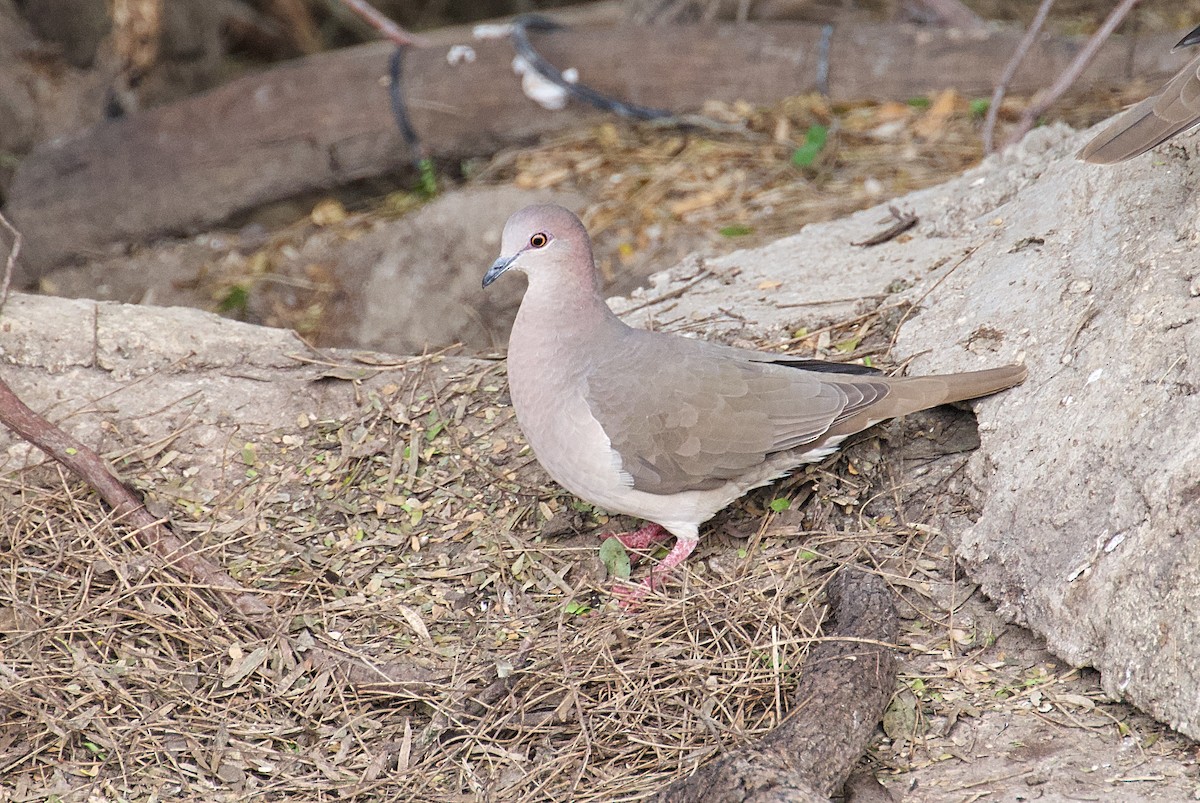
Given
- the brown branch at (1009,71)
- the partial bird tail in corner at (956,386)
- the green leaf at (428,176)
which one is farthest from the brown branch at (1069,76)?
the green leaf at (428,176)

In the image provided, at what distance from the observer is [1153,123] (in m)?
3.00

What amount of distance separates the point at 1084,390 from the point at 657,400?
1132mm

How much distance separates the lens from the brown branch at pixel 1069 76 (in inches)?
183

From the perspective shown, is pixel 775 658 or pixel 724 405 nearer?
pixel 775 658

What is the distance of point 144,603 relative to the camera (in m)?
3.37

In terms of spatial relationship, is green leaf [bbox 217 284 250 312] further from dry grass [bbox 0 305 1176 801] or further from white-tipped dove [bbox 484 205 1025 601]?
white-tipped dove [bbox 484 205 1025 601]

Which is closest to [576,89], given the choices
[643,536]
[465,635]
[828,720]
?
[643,536]

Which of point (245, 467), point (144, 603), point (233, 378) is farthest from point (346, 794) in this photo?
point (233, 378)

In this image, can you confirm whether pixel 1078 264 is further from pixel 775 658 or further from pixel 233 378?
pixel 233 378

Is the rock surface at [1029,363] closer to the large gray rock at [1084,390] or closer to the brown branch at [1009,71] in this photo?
the large gray rock at [1084,390]

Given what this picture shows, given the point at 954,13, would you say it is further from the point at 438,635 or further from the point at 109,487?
the point at 109,487

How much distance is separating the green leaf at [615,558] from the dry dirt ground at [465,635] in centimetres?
6

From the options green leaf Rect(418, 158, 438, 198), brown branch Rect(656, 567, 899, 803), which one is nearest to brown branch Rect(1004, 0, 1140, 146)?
brown branch Rect(656, 567, 899, 803)

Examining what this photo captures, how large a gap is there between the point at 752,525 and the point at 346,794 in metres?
1.40
